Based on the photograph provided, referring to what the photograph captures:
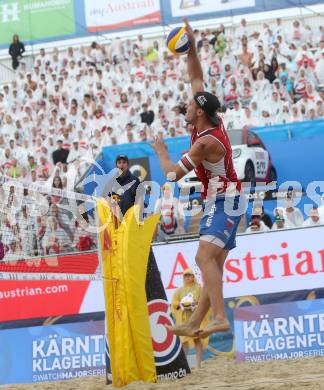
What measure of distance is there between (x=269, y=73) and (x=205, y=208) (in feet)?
44.3

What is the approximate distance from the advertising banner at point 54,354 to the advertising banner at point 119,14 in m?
13.6

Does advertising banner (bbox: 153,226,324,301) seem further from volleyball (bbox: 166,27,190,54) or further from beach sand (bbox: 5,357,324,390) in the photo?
volleyball (bbox: 166,27,190,54)

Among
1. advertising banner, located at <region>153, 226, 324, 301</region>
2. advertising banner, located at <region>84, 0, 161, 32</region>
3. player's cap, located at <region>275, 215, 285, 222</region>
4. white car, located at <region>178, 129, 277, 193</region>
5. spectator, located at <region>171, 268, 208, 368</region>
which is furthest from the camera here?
advertising banner, located at <region>84, 0, 161, 32</region>

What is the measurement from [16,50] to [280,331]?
52.2 ft

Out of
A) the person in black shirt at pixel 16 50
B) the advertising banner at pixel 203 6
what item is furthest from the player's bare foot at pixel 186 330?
the person in black shirt at pixel 16 50

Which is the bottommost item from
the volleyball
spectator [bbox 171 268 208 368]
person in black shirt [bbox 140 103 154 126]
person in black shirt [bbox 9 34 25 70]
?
spectator [bbox 171 268 208 368]

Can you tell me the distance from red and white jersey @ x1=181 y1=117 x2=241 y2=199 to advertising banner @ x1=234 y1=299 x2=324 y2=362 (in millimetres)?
3685

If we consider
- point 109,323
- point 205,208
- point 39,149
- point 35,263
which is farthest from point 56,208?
point 39,149

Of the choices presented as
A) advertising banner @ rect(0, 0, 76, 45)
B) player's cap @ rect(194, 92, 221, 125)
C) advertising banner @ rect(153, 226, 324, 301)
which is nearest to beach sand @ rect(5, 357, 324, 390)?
advertising banner @ rect(153, 226, 324, 301)

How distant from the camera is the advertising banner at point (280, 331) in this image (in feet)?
37.1

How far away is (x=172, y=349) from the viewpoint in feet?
33.6

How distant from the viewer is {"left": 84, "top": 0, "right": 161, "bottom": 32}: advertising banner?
24.0 m

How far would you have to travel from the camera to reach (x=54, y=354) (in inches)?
467

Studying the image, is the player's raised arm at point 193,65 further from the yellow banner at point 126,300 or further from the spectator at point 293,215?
the spectator at point 293,215
